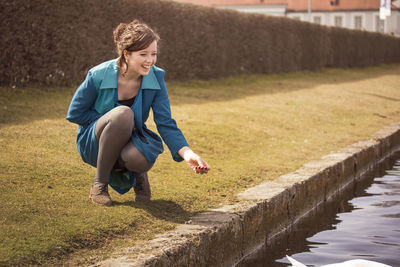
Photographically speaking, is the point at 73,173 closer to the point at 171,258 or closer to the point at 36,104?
the point at 171,258

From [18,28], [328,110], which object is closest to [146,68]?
[18,28]

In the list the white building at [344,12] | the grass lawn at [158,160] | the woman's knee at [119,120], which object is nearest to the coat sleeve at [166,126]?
the woman's knee at [119,120]

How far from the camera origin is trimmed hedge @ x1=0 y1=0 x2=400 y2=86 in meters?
9.17

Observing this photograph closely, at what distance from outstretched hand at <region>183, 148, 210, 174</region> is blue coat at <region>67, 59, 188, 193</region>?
0.58 feet

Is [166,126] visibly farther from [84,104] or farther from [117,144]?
[84,104]

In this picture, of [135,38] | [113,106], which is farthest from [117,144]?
[135,38]

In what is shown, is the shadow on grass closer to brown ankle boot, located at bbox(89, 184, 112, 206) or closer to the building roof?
brown ankle boot, located at bbox(89, 184, 112, 206)

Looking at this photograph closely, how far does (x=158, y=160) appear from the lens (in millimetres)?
5672

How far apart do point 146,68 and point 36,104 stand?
5.07m

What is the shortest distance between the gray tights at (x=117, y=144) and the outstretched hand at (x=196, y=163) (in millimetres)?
358

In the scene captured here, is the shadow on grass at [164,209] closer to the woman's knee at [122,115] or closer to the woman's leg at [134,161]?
the woman's leg at [134,161]

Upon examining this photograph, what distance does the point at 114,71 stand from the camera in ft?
12.6

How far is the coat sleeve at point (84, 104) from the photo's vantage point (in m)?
3.80

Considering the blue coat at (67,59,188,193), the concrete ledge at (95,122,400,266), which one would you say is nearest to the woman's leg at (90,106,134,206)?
the blue coat at (67,59,188,193)
